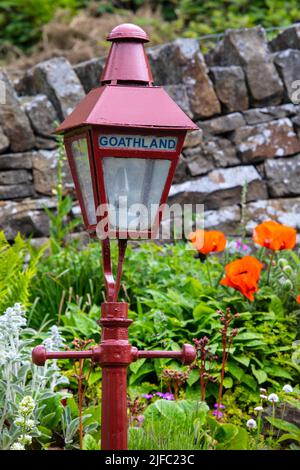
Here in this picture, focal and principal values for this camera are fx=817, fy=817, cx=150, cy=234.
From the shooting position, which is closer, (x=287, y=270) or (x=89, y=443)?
(x=89, y=443)

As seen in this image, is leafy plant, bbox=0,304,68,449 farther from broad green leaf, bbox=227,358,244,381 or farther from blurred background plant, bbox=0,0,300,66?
blurred background plant, bbox=0,0,300,66

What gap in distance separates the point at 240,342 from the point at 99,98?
1982 millimetres

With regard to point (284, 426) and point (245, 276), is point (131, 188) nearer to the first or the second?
point (284, 426)

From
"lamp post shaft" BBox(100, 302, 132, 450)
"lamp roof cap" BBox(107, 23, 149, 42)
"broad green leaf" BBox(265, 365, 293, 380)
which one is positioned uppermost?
"lamp roof cap" BBox(107, 23, 149, 42)

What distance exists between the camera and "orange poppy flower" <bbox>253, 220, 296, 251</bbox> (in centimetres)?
435

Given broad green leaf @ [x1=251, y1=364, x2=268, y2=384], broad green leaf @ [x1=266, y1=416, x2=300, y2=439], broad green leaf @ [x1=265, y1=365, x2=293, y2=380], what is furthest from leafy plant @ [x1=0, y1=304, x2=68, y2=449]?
broad green leaf @ [x1=265, y1=365, x2=293, y2=380]

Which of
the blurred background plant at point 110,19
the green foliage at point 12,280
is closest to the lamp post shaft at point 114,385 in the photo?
the green foliage at point 12,280

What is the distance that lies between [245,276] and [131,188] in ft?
5.31

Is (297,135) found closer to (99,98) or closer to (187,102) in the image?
(187,102)

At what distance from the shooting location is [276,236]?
4.36 metres

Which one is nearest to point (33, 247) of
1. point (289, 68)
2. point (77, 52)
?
point (289, 68)

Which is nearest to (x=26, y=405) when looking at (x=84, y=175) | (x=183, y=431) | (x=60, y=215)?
(x=183, y=431)

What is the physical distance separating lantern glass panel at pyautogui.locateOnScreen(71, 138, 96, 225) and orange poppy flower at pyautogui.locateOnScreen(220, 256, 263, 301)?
4.98 feet

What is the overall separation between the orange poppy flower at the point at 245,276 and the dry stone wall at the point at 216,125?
1.59m
